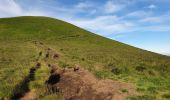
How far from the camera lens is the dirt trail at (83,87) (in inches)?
711

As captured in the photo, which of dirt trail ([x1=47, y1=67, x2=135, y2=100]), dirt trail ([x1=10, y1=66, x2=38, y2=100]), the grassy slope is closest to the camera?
dirt trail ([x1=47, y1=67, x2=135, y2=100])

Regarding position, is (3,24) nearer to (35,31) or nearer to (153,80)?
(35,31)

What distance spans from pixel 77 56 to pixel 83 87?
2598cm

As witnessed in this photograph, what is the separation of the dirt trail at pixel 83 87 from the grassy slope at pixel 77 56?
1342mm

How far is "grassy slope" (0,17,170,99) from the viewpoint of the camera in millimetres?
24492

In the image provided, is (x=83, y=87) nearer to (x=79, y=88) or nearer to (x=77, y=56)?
(x=79, y=88)

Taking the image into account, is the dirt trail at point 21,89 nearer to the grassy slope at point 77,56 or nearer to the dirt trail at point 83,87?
the grassy slope at point 77,56

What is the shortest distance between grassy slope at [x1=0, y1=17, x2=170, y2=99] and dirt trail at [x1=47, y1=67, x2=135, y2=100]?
134 centimetres

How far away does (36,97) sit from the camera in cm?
1970

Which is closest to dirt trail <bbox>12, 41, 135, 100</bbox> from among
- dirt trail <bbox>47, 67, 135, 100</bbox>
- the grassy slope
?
dirt trail <bbox>47, 67, 135, 100</bbox>

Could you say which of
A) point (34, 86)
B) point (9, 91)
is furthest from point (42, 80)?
point (9, 91)

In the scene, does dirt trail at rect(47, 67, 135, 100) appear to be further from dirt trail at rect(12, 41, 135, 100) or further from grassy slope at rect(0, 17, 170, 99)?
grassy slope at rect(0, 17, 170, 99)

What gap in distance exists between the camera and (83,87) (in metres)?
20.0

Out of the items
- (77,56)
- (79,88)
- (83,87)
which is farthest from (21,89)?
(77,56)
